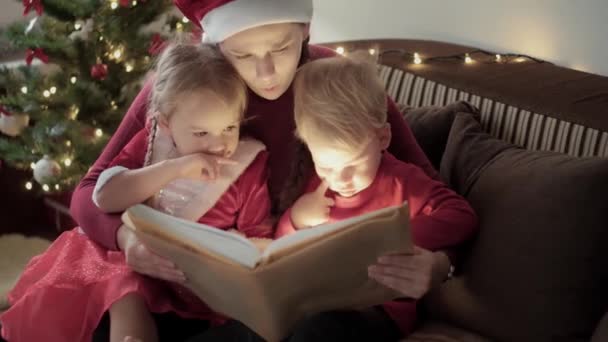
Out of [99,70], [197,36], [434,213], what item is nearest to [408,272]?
[434,213]

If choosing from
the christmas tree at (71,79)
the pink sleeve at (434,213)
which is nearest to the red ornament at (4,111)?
the christmas tree at (71,79)

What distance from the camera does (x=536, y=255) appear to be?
1.28 metres

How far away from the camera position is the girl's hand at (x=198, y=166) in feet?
4.50

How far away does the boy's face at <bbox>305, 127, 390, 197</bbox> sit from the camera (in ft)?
4.26

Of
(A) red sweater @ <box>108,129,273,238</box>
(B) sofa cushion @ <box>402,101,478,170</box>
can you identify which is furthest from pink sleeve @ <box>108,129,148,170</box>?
(B) sofa cushion @ <box>402,101,478,170</box>

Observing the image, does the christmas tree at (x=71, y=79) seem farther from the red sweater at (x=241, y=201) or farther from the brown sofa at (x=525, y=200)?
the brown sofa at (x=525, y=200)

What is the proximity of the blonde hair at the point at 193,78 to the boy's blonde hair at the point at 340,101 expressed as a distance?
14cm

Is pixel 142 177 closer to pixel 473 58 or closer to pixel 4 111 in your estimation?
pixel 473 58

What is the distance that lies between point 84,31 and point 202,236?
59.4 inches

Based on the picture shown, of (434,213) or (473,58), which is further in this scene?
(473,58)

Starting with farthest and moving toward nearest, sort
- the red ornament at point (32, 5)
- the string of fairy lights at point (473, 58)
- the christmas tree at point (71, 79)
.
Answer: the christmas tree at point (71, 79) → the red ornament at point (32, 5) → the string of fairy lights at point (473, 58)

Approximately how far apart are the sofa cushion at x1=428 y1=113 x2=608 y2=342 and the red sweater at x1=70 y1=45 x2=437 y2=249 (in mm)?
205

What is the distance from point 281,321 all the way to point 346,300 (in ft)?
0.40

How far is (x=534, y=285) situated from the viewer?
1278 mm
